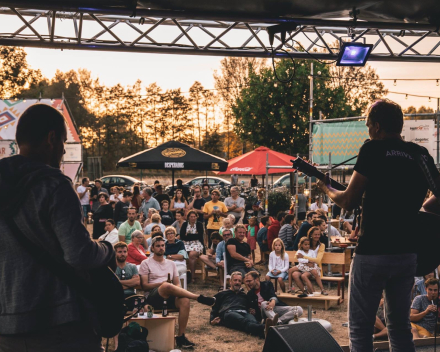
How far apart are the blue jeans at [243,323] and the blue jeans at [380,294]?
178 inches

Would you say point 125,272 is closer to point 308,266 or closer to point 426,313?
point 308,266

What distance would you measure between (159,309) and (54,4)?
14.0 ft

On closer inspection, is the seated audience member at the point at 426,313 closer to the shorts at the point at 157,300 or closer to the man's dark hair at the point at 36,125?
the shorts at the point at 157,300

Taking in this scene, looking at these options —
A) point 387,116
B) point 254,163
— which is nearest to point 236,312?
point 387,116

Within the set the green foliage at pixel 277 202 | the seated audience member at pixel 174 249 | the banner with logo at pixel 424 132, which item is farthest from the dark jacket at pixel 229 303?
the green foliage at pixel 277 202

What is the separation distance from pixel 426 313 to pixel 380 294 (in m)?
4.17

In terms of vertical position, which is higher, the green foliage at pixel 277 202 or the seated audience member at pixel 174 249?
the seated audience member at pixel 174 249

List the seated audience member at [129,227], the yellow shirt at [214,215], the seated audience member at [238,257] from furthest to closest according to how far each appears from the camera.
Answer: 1. the yellow shirt at [214,215]
2. the seated audience member at [129,227]
3. the seated audience member at [238,257]

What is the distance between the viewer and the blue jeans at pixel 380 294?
8.57 feet

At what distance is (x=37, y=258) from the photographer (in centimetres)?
189

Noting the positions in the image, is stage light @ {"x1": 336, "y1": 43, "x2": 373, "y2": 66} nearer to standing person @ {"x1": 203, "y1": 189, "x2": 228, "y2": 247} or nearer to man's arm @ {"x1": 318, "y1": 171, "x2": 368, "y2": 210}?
man's arm @ {"x1": 318, "y1": 171, "x2": 368, "y2": 210}

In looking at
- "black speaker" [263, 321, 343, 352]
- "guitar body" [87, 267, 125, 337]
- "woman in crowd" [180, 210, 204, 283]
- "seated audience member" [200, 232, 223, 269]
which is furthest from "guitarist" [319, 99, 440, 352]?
"woman in crowd" [180, 210, 204, 283]

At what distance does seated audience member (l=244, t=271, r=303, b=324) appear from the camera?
7419 mm

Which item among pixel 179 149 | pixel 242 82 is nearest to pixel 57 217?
pixel 179 149
